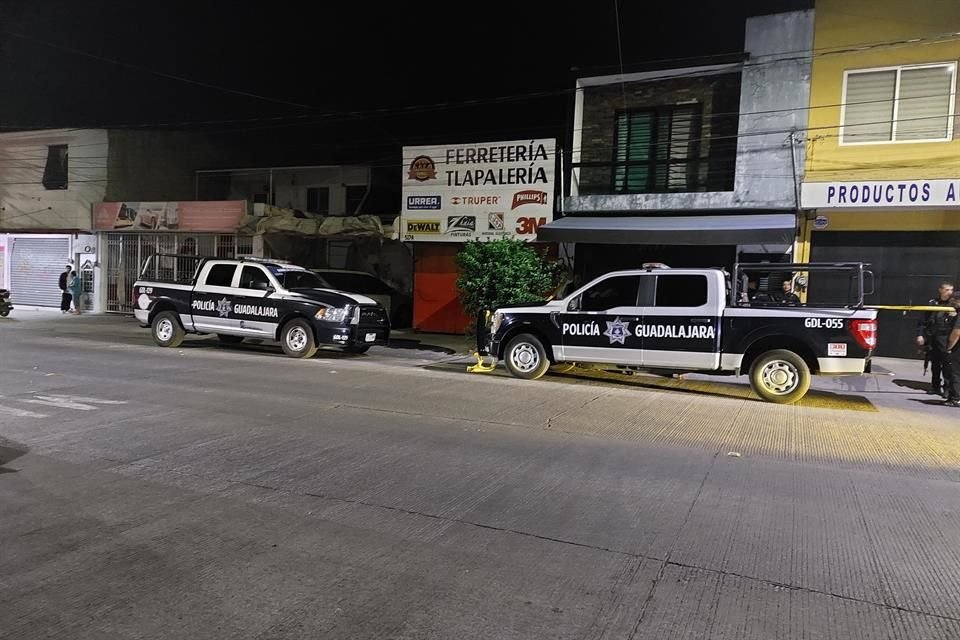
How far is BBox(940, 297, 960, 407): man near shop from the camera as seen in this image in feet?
32.2

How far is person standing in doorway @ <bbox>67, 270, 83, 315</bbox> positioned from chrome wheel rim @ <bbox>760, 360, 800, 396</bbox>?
960 inches

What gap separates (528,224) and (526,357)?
23.2ft

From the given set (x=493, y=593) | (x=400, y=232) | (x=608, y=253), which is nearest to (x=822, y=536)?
(x=493, y=593)

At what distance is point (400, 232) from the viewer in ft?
64.5

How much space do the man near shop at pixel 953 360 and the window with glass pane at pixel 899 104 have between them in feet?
21.4

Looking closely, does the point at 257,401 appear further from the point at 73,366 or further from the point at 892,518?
the point at 892,518

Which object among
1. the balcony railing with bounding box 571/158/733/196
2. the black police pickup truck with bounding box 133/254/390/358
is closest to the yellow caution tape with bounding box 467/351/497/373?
the black police pickup truck with bounding box 133/254/390/358

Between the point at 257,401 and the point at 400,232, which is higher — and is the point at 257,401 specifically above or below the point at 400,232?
below

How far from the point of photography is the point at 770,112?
15.9 meters

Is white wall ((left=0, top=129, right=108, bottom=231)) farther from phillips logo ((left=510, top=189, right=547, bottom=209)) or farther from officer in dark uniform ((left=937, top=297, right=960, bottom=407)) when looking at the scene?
officer in dark uniform ((left=937, top=297, right=960, bottom=407))

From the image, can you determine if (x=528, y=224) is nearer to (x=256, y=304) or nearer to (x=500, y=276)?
(x=500, y=276)

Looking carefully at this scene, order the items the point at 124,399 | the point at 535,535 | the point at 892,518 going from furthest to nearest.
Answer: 1. the point at 124,399
2. the point at 892,518
3. the point at 535,535

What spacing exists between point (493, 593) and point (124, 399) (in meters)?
6.97

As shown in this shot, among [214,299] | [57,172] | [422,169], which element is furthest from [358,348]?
[57,172]
